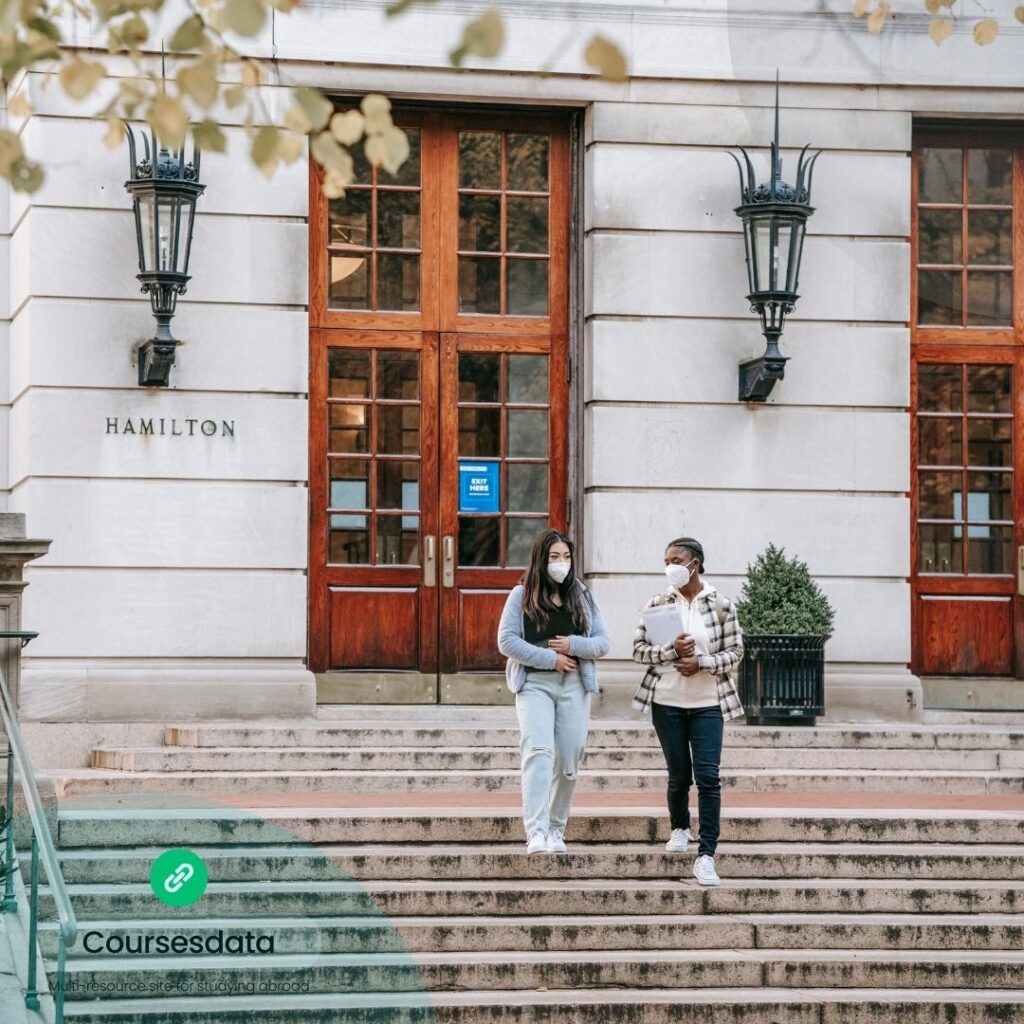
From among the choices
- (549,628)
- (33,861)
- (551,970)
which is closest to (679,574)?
(549,628)

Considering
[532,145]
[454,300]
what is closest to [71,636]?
[454,300]

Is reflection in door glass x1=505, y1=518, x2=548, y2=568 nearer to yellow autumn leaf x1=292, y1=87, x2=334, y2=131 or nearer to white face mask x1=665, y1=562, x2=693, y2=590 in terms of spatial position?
white face mask x1=665, y1=562, x2=693, y2=590

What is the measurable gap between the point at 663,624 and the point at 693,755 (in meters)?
0.76

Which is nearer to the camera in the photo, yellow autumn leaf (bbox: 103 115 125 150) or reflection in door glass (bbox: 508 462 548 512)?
yellow autumn leaf (bbox: 103 115 125 150)

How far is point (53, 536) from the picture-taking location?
14633mm

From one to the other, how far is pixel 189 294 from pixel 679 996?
7301 millimetres

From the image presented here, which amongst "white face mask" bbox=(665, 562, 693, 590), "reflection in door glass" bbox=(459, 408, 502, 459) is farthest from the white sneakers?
"reflection in door glass" bbox=(459, 408, 502, 459)

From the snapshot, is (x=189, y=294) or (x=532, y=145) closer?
(x=189, y=294)

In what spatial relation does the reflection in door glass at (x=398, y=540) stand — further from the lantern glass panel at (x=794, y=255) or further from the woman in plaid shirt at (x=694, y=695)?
the woman in plaid shirt at (x=694, y=695)

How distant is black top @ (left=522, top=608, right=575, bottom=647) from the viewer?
1120 centimetres

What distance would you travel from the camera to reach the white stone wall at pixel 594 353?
14719 mm

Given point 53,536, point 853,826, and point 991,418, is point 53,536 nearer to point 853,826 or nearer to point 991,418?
point 853,826

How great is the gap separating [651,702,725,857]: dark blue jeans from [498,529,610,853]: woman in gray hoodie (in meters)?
0.48

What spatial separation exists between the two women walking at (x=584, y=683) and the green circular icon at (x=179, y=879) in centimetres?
184
